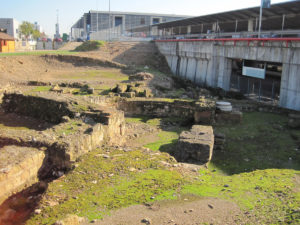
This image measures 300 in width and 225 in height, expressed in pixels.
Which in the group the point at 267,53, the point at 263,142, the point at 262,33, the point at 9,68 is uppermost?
the point at 262,33

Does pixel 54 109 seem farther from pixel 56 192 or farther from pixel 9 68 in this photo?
pixel 9 68

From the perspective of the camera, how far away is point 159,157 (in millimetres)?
8891

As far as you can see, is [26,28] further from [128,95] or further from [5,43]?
[128,95]

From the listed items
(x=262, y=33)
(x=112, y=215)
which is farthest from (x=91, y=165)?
(x=262, y=33)

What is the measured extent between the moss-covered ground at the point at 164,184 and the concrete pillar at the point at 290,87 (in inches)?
207

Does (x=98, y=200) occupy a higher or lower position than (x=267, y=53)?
lower

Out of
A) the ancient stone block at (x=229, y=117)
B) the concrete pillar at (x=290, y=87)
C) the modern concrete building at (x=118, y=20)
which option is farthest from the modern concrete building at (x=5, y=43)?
the concrete pillar at (x=290, y=87)

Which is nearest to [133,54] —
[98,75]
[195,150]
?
[98,75]

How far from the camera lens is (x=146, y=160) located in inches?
338

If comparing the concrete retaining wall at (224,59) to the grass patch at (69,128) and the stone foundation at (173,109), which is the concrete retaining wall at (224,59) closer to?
the stone foundation at (173,109)

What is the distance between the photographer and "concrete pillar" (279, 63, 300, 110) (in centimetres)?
1502

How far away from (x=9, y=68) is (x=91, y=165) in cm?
1986

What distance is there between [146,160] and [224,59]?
1415 centimetres

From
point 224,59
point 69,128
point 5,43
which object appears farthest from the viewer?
point 5,43
